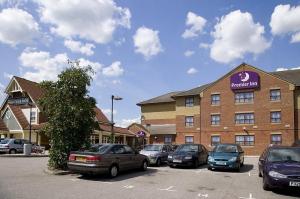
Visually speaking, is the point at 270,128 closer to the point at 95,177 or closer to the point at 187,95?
the point at 187,95

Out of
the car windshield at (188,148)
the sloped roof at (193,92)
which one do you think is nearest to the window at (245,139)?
the sloped roof at (193,92)

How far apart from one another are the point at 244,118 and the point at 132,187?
1295 inches

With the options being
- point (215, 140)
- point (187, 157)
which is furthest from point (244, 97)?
point (187, 157)

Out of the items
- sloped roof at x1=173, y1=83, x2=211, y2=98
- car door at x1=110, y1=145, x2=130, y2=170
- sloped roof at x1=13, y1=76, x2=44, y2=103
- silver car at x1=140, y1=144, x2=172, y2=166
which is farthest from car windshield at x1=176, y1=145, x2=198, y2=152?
sloped roof at x1=13, y1=76, x2=44, y2=103

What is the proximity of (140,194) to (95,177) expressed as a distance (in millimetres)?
4516

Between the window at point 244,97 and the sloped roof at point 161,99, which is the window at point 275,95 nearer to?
the window at point 244,97

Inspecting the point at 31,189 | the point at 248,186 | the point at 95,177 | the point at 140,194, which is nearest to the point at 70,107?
the point at 95,177

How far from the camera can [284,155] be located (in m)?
13.0

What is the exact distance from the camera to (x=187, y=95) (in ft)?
156

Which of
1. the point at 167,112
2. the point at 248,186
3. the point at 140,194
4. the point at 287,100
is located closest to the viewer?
the point at 140,194

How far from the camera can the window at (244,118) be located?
140 ft

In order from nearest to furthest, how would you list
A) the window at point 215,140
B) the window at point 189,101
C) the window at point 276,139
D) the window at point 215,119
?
1. the window at point 276,139
2. the window at point 215,140
3. the window at point 215,119
4. the window at point 189,101

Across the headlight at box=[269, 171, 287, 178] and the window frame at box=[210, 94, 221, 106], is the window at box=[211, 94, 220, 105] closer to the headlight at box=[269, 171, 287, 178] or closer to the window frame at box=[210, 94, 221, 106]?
the window frame at box=[210, 94, 221, 106]

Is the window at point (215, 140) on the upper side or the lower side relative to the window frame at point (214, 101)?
lower
